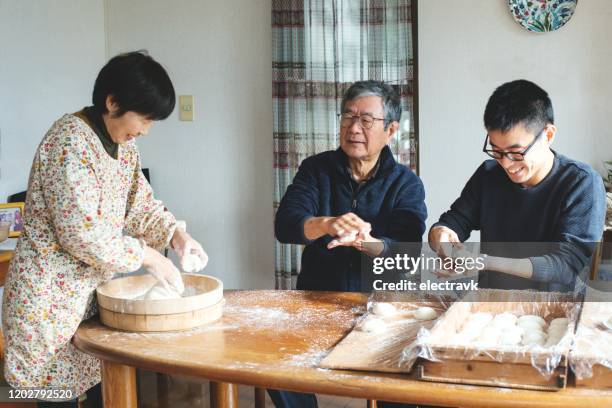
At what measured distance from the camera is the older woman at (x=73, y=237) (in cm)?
174

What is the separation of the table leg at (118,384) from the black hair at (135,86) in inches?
27.4

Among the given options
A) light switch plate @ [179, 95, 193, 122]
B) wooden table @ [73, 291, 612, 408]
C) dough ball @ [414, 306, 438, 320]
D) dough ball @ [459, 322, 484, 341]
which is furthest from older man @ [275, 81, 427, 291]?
light switch plate @ [179, 95, 193, 122]

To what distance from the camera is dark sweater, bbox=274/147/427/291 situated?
241 cm

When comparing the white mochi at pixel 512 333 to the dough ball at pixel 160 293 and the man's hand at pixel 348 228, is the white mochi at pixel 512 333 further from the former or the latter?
the dough ball at pixel 160 293

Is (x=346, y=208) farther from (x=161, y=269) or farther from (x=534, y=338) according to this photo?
(x=534, y=338)

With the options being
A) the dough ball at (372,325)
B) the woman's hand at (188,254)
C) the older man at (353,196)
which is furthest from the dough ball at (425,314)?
the woman's hand at (188,254)

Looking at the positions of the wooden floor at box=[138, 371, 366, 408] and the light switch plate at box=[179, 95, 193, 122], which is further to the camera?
the light switch plate at box=[179, 95, 193, 122]

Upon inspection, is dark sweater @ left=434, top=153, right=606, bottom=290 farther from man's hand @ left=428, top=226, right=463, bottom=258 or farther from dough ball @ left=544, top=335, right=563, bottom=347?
dough ball @ left=544, top=335, right=563, bottom=347

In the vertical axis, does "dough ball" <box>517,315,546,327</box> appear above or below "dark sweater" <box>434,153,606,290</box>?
below

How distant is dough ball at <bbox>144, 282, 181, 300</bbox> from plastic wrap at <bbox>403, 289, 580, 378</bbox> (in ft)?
2.51

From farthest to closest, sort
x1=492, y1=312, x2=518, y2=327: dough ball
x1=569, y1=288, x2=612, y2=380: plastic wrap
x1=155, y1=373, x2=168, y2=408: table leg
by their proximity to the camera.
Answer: x1=155, y1=373, x2=168, y2=408: table leg
x1=492, y1=312, x2=518, y2=327: dough ball
x1=569, y1=288, x2=612, y2=380: plastic wrap

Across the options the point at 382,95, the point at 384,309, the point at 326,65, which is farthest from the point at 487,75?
the point at 384,309

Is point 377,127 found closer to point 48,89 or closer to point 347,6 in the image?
point 347,6

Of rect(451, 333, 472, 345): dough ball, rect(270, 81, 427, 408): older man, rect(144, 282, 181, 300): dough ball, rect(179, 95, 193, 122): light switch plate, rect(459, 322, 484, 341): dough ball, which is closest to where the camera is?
rect(451, 333, 472, 345): dough ball
